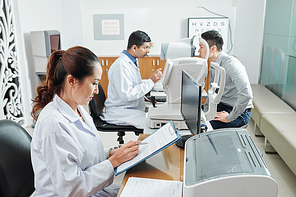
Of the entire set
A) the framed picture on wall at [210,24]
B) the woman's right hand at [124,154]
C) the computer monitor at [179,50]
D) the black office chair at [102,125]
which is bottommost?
the black office chair at [102,125]

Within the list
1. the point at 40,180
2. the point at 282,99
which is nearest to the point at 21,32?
the point at 40,180

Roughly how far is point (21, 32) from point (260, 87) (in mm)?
3763

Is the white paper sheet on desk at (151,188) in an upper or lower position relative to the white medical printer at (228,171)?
lower

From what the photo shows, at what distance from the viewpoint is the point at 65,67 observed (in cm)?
111

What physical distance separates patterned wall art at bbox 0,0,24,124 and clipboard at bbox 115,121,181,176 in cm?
264

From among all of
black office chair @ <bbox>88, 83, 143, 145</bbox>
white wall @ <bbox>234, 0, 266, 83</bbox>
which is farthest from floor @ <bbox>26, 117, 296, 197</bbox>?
white wall @ <bbox>234, 0, 266, 83</bbox>

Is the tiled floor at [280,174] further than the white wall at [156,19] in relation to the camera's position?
No

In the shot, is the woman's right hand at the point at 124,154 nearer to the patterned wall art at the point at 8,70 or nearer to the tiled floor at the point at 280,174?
the tiled floor at the point at 280,174

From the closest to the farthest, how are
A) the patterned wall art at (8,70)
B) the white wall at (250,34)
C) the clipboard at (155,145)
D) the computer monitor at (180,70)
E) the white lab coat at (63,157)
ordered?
the white lab coat at (63,157)
the clipboard at (155,145)
the computer monitor at (180,70)
the patterned wall art at (8,70)
the white wall at (250,34)

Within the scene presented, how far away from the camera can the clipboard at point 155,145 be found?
1152 mm

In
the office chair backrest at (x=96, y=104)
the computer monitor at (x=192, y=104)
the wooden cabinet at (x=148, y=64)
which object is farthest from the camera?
the wooden cabinet at (x=148, y=64)

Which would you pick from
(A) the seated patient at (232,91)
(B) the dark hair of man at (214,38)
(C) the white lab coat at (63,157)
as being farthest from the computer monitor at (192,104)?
(B) the dark hair of man at (214,38)

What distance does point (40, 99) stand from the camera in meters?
1.21

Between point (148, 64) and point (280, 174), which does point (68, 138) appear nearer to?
point (280, 174)
